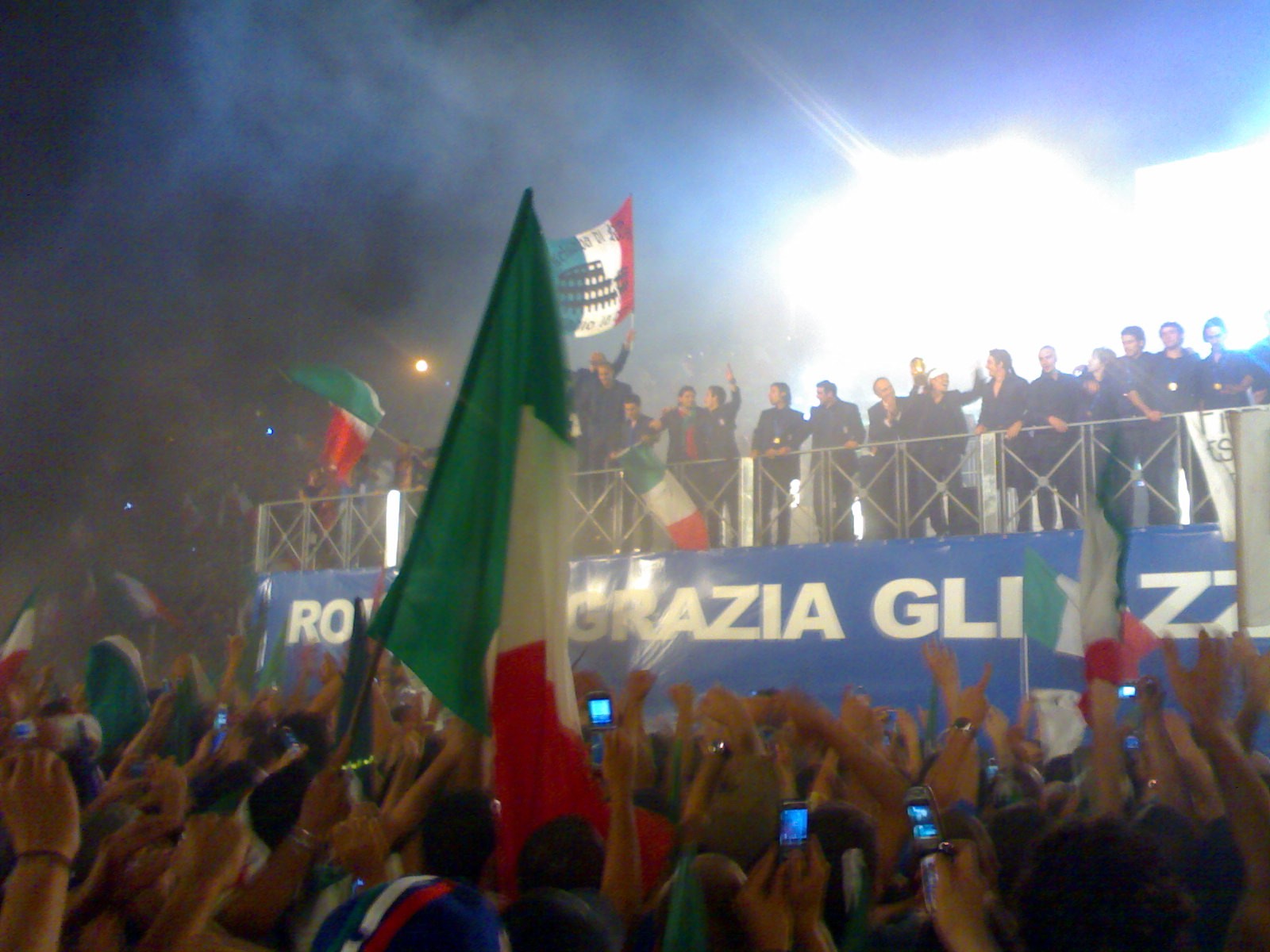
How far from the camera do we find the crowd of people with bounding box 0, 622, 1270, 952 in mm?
1907

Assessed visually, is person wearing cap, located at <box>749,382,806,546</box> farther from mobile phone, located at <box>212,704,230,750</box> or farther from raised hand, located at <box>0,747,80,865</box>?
raised hand, located at <box>0,747,80,865</box>

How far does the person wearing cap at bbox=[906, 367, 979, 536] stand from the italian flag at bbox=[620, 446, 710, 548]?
184 centimetres

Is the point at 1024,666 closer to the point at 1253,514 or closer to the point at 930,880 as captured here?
the point at 1253,514

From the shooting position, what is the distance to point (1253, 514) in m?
5.29

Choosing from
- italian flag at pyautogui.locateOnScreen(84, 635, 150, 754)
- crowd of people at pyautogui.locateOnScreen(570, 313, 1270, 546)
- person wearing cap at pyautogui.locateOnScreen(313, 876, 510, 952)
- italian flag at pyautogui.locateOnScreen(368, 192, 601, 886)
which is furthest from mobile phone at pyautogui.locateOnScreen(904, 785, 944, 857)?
crowd of people at pyautogui.locateOnScreen(570, 313, 1270, 546)

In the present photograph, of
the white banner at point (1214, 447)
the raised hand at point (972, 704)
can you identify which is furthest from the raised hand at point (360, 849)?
the white banner at point (1214, 447)

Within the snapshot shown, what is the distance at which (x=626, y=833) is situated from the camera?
97.6 inches

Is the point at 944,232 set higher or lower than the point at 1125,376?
higher

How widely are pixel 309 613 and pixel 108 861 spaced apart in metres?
9.79

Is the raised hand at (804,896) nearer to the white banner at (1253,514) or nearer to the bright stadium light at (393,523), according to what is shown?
the white banner at (1253,514)

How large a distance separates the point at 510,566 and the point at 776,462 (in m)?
6.49

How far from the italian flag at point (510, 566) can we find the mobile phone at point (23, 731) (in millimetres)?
1369

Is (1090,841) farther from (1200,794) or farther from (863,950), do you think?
(1200,794)

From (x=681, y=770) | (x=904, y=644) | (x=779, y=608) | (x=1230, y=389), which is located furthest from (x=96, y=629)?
(x=1230, y=389)
